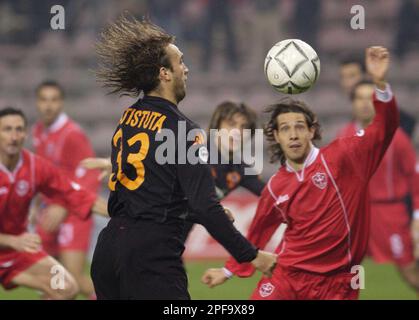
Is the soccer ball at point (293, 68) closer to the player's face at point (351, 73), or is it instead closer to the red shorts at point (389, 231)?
the red shorts at point (389, 231)

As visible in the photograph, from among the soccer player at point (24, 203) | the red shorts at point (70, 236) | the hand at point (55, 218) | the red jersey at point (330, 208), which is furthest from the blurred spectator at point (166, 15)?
the red jersey at point (330, 208)

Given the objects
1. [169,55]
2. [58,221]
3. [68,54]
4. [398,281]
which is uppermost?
[68,54]

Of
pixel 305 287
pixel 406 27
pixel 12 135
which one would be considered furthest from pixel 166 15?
pixel 305 287

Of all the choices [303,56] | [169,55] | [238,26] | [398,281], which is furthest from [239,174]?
[238,26]

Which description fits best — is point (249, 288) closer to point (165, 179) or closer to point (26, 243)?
point (26, 243)

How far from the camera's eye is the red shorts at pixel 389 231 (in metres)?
10.1

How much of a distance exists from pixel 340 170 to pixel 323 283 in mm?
750

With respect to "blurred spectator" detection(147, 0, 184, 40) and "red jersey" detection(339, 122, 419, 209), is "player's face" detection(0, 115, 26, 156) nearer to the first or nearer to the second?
"red jersey" detection(339, 122, 419, 209)

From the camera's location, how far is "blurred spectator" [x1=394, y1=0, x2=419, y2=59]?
1554cm

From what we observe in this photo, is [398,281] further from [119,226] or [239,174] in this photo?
[119,226]

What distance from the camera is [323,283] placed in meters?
6.28

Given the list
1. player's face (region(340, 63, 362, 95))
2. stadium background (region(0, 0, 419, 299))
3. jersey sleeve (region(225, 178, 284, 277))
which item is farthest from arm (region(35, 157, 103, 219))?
stadium background (region(0, 0, 419, 299))

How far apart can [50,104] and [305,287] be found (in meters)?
4.78

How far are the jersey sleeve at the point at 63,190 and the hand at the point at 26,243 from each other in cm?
43
